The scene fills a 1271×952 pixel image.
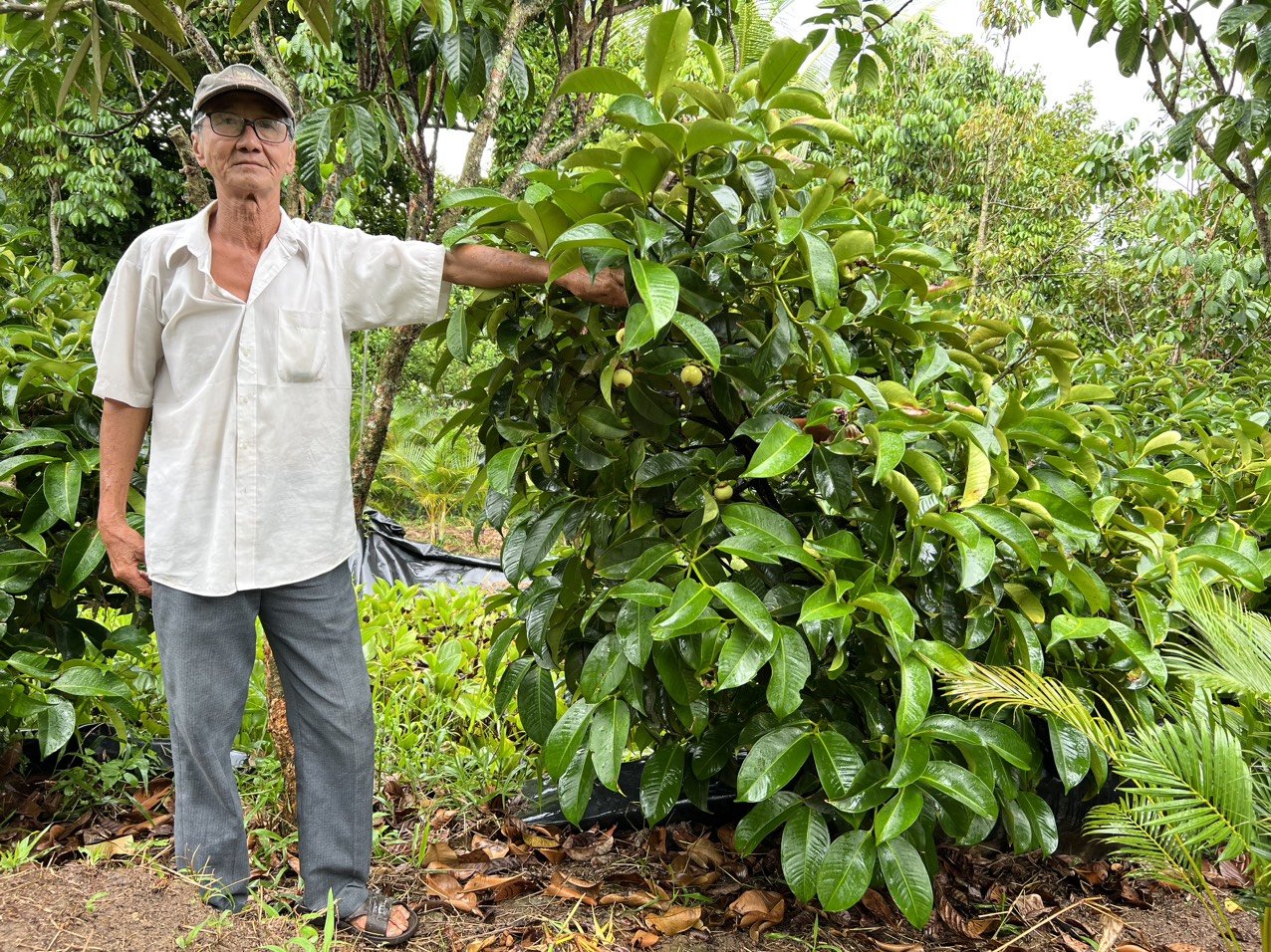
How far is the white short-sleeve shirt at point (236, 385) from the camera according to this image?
71.3 inches

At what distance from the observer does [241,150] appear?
1.81 metres

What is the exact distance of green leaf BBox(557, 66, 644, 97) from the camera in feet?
5.03

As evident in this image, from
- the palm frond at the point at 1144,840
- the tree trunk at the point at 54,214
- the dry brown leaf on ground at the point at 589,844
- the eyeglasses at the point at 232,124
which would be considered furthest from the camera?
the tree trunk at the point at 54,214

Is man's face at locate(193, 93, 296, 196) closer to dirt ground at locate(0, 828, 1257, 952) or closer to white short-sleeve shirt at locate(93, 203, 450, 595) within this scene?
white short-sleeve shirt at locate(93, 203, 450, 595)

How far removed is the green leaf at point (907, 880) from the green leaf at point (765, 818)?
0.18m

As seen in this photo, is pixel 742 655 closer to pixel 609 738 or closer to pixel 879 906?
pixel 609 738

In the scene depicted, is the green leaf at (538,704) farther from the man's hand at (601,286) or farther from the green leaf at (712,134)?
the green leaf at (712,134)

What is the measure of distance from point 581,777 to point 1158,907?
137cm

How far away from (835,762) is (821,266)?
81 centimetres

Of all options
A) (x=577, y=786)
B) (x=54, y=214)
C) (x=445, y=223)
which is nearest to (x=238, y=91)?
(x=445, y=223)

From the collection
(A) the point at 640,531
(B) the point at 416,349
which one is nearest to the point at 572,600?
(A) the point at 640,531

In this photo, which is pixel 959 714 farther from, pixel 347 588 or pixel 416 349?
pixel 416 349

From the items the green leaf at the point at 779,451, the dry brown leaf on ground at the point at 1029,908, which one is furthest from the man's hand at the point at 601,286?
the dry brown leaf on ground at the point at 1029,908

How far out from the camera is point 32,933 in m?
1.42
